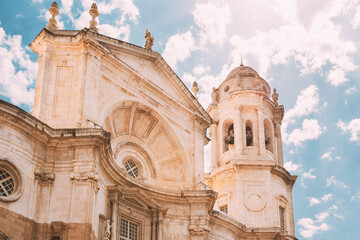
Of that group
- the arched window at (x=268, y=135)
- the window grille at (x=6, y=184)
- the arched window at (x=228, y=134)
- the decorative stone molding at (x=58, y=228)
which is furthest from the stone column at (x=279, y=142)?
the window grille at (x=6, y=184)

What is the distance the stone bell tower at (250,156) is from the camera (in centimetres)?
3588

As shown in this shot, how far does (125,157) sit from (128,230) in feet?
12.4

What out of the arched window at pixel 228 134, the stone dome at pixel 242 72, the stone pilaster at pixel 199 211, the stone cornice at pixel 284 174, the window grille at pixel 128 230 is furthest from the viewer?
the stone dome at pixel 242 72

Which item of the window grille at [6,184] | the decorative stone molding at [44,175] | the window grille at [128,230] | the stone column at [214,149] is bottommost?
the window grille at [128,230]

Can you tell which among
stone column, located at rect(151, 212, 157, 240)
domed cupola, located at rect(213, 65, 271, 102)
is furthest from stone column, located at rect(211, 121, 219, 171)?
stone column, located at rect(151, 212, 157, 240)

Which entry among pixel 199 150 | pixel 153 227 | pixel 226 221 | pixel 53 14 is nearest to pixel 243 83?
pixel 199 150

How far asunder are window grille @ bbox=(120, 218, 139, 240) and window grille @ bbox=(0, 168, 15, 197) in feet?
19.7

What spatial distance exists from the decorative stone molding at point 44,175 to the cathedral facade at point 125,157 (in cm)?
4

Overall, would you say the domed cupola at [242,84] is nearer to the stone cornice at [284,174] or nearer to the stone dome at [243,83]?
the stone dome at [243,83]

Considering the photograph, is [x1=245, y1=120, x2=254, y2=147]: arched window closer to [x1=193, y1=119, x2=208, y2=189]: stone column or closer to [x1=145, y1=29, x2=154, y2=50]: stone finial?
[x1=193, y1=119, x2=208, y2=189]: stone column

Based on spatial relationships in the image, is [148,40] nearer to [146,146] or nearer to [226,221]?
[146,146]

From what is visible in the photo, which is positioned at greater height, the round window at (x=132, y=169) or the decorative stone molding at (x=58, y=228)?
the round window at (x=132, y=169)

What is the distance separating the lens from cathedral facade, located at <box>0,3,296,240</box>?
22.4m

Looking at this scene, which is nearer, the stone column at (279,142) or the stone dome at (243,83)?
the stone column at (279,142)
